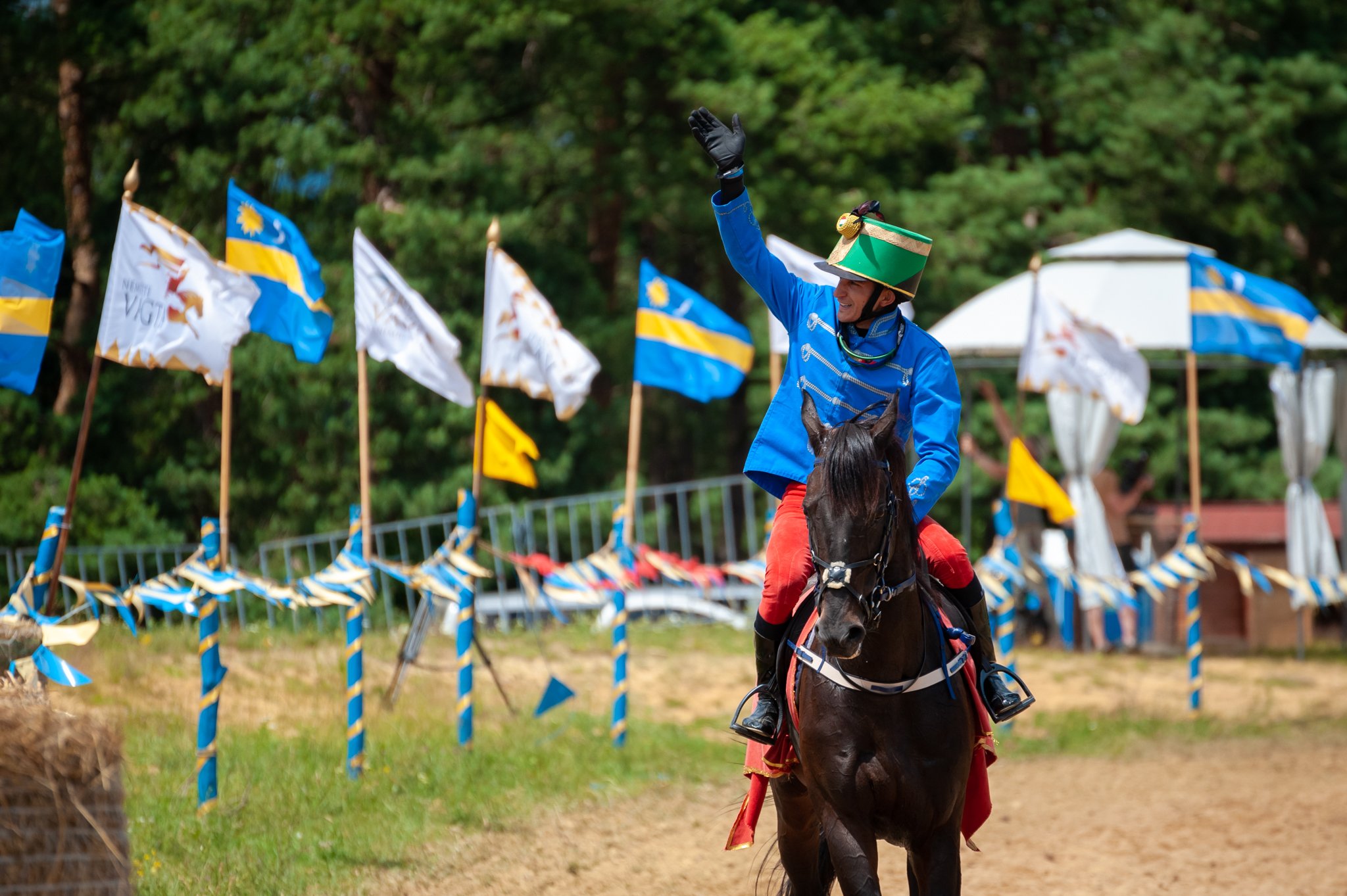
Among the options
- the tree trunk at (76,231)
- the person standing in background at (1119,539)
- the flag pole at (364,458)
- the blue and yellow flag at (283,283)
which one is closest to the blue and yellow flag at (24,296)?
the blue and yellow flag at (283,283)

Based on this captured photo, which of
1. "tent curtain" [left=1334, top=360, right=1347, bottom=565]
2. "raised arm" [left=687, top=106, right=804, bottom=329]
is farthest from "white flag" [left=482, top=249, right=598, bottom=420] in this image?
"tent curtain" [left=1334, top=360, right=1347, bottom=565]

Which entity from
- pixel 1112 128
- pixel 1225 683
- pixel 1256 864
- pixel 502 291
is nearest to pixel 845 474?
pixel 1256 864

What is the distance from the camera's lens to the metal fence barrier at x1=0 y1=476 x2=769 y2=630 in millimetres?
14805

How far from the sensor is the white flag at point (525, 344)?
34.0 ft

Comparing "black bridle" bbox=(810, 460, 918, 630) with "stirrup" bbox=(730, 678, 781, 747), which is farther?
"stirrup" bbox=(730, 678, 781, 747)

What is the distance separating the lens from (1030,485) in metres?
12.1

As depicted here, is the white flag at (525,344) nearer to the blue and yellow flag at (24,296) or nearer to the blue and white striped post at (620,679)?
the blue and white striped post at (620,679)

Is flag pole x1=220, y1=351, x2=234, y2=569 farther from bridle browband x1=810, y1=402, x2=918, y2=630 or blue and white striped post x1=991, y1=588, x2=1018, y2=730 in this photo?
blue and white striped post x1=991, y1=588, x2=1018, y2=730

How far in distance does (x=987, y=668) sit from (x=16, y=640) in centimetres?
407

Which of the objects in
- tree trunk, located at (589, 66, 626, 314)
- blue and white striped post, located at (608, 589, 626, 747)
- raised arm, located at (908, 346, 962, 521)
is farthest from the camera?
tree trunk, located at (589, 66, 626, 314)

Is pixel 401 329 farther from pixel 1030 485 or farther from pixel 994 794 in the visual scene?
pixel 1030 485

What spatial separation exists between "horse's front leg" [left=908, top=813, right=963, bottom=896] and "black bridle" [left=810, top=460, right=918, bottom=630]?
831 mm

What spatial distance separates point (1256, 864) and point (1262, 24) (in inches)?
788

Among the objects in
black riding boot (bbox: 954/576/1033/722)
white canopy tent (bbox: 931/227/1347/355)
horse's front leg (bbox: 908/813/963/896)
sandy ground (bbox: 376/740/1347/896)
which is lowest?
sandy ground (bbox: 376/740/1347/896)
